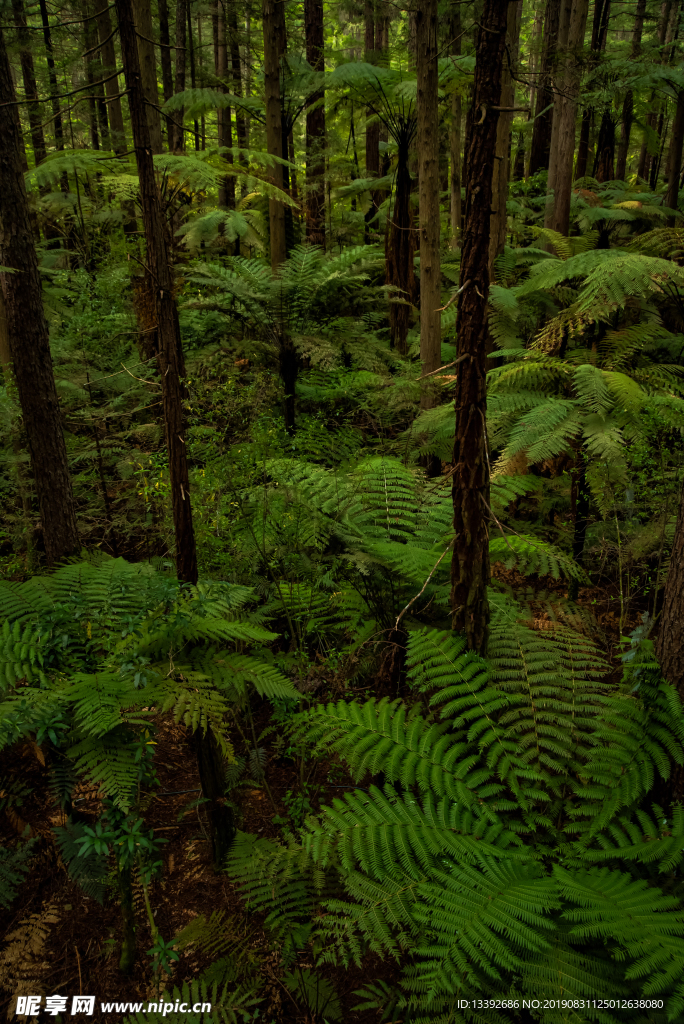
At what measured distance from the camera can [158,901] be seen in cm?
317

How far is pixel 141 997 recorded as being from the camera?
273 centimetres

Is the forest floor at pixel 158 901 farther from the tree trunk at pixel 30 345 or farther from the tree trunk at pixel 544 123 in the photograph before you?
the tree trunk at pixel 544 123

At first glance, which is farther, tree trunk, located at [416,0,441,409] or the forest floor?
tree trunk, located at [416,0,441,409]

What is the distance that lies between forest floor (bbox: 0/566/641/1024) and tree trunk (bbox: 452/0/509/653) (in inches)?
36.0

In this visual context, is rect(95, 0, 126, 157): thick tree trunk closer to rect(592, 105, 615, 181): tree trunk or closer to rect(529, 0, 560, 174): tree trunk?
rect(529, 0, 560, 174): tree trunk

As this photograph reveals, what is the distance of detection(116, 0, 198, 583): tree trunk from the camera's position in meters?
2.70

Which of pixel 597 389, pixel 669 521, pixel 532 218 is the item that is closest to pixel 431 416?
pixel 597 389

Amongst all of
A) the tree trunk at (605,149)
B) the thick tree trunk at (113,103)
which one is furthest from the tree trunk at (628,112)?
the thick tree trunk at (113,103)

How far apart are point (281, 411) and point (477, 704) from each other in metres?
4.55

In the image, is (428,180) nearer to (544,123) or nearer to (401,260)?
(401,260)

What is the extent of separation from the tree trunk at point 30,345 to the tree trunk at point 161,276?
1.66 meters

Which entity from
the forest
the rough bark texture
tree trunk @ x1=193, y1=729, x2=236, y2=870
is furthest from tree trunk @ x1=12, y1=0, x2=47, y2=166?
tree trunk @ x1=193, y1=729, x2=236, y2=870

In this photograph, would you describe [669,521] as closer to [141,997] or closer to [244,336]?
[141,997]

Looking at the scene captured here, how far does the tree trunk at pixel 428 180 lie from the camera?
485 centimetres
